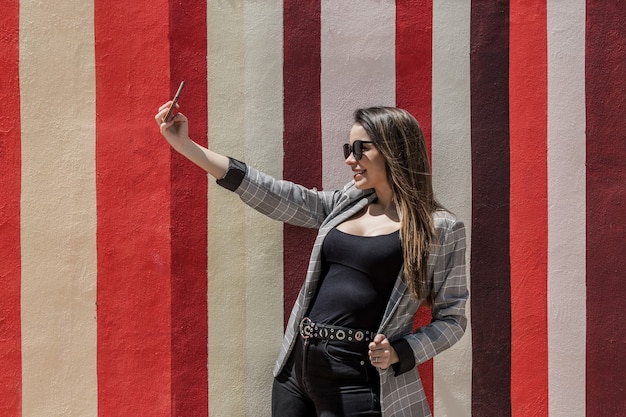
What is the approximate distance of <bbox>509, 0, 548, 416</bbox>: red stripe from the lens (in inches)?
122

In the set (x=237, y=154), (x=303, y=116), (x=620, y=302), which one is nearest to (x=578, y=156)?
(x=620, y=302)

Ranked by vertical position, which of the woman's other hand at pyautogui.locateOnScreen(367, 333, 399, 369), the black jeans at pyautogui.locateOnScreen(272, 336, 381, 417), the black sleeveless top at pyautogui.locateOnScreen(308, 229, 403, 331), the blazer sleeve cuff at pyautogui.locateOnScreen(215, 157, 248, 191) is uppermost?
the blazer sleeve cuff at pyautogui.locateOnScreen(215, 157, 248, 191)

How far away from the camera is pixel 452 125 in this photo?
3.12m

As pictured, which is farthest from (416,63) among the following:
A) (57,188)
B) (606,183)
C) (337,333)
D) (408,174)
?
(57,188)

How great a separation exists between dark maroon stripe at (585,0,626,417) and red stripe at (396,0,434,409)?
0.68 m

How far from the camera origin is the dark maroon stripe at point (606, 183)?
3.08m

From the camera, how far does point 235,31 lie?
3121 mm

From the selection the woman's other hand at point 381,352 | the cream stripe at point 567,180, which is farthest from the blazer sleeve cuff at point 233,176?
the cream stripe at point 567,180

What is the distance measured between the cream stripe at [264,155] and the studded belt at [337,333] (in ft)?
1.98

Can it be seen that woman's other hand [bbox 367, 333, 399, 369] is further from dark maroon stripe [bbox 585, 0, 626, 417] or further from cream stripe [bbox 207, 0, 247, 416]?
dark maroon stripe [bbox 585, 0, 626, 417]

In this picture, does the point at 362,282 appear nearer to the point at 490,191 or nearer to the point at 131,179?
the point at 490,191

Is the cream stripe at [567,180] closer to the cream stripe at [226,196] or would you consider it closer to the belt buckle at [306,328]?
the belt buckle at [306,328]

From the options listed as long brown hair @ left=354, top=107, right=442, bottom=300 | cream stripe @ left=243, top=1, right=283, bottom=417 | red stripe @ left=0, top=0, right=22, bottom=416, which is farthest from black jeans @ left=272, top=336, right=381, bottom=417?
red stripe @ left=0, top=0, right=22, bottom=416

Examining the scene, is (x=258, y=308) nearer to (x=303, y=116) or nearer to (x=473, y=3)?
(x=303, y=116)
